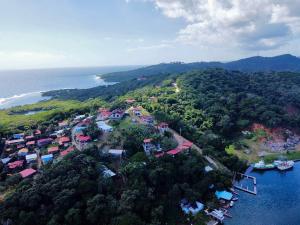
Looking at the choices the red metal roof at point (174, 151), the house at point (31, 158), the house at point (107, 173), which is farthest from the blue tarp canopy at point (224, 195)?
the house at point (31, 158)

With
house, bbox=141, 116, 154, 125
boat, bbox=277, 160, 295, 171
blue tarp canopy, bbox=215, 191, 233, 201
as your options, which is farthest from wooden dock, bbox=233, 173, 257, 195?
house, bbox=141, 116, 154, 125

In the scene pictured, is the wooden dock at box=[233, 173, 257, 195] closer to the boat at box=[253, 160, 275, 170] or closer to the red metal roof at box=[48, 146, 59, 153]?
the boat at box=[253, 160, 275, 170]

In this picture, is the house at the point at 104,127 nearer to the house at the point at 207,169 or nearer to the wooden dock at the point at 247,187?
the house at the point at 207,169

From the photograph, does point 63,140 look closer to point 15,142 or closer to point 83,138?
point 83,138

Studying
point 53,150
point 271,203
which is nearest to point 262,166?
point 271,203

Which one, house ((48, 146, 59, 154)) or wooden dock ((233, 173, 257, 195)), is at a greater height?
house ((48, 146, 59, 154))

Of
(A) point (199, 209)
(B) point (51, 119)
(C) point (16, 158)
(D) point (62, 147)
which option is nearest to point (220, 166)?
(A) point (199, 209)
